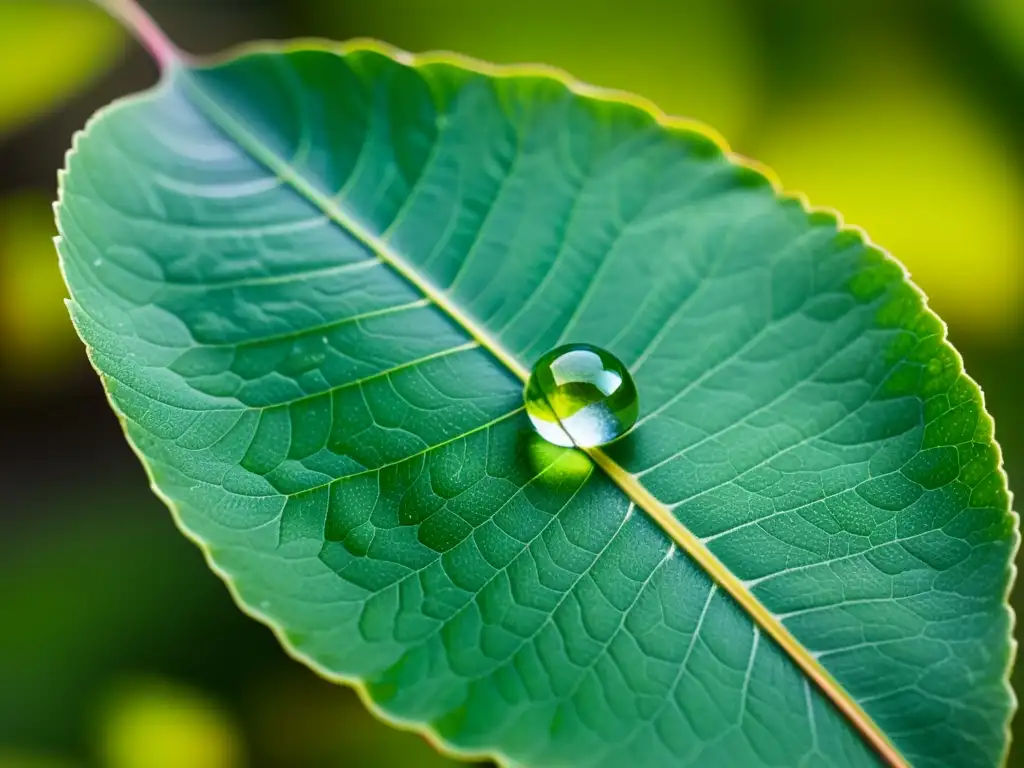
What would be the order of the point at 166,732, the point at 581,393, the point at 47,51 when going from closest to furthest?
the point at 581,393
the point at 166,732
the point at 47,51

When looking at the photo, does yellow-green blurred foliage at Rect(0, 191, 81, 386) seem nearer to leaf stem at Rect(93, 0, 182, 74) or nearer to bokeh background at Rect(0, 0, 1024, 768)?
bokeh background at Rect(0, 0, 1024, 768)

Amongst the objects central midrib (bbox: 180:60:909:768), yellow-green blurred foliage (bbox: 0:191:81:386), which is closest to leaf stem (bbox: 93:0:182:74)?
central midrib (bbox: 180:60:909:768)

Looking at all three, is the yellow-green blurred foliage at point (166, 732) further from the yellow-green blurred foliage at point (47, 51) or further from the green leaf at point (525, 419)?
the yellow-green blurred foliage at point (47, 51)

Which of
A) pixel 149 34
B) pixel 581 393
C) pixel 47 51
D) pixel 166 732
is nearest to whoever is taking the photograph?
pixel 581 393

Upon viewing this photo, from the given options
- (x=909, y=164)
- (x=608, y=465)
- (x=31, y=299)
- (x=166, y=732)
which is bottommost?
(x=166, y=732)

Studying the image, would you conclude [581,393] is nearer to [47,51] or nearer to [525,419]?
[525,419]

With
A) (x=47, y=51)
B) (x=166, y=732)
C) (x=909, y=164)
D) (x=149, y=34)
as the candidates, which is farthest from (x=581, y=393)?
(x=47, y=51)
